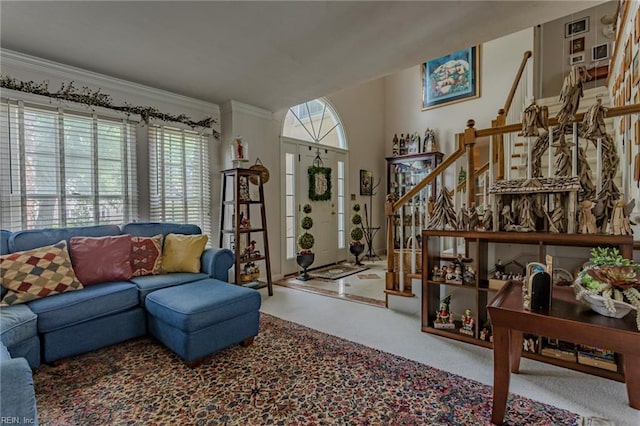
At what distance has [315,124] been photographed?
5.52 m

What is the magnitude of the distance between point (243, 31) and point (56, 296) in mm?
2461

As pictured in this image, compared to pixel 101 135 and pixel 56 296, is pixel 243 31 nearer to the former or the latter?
pixel 101 135

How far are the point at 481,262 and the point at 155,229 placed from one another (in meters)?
3.17

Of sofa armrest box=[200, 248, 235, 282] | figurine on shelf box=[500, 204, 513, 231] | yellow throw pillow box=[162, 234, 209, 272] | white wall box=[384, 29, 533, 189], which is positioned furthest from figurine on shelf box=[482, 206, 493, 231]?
white wall box=[384, 29, 533, 189]

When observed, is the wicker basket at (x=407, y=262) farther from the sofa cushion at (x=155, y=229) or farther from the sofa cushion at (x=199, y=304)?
the sofa cushion at (x=155, y=229)

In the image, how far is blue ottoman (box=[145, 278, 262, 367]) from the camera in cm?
215

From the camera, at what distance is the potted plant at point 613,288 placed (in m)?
1.39

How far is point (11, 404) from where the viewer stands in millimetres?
1025

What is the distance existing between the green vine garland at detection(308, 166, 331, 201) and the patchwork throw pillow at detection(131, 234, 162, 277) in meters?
2.74

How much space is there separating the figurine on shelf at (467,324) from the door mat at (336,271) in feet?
7.62

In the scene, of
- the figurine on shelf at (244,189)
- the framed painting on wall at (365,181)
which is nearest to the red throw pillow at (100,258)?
the figurine on shelf at (244,189)

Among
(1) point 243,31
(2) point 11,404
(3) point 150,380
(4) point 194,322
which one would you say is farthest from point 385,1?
(3) point 150,380

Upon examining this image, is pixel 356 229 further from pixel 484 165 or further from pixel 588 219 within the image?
pixel 588 219

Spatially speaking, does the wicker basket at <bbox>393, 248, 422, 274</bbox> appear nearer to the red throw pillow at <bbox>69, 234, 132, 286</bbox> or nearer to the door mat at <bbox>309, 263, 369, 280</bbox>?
the door mat at <bbox>309, 263, 369, 280</bbox>
